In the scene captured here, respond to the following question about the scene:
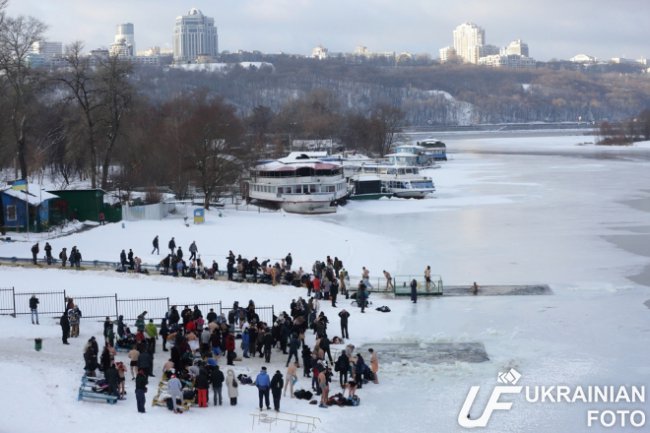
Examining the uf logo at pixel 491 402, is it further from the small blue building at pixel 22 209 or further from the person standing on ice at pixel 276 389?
the small blue building at pixel 22 209

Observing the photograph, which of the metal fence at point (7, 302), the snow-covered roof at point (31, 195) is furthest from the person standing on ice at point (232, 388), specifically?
the snow-covered roof at point (31, 195)

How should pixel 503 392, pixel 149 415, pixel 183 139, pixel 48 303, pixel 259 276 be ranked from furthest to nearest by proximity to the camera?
pixel 183 139 < pixel 259 276 < pixel 48 303 < pixel 503 392 < pixel 149 415

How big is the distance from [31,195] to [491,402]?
22.5m

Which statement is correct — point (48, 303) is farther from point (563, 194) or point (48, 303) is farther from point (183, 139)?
point (563, 194)

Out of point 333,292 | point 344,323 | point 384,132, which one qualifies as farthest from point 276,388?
point 384,132

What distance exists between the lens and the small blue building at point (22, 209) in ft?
111

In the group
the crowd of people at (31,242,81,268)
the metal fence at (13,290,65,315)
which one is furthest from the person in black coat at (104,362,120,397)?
the crowd of people at (31,242,81,268)

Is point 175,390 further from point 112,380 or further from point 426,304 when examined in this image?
point 426,304

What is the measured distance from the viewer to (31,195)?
3447 cm

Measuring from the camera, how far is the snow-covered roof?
33812 mm

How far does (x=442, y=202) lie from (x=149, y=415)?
41.0m

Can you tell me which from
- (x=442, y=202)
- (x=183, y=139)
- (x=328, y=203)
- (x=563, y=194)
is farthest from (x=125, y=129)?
(x=563, y=194)

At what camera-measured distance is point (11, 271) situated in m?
26.5

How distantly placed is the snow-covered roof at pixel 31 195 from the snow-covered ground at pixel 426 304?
6.49ft
